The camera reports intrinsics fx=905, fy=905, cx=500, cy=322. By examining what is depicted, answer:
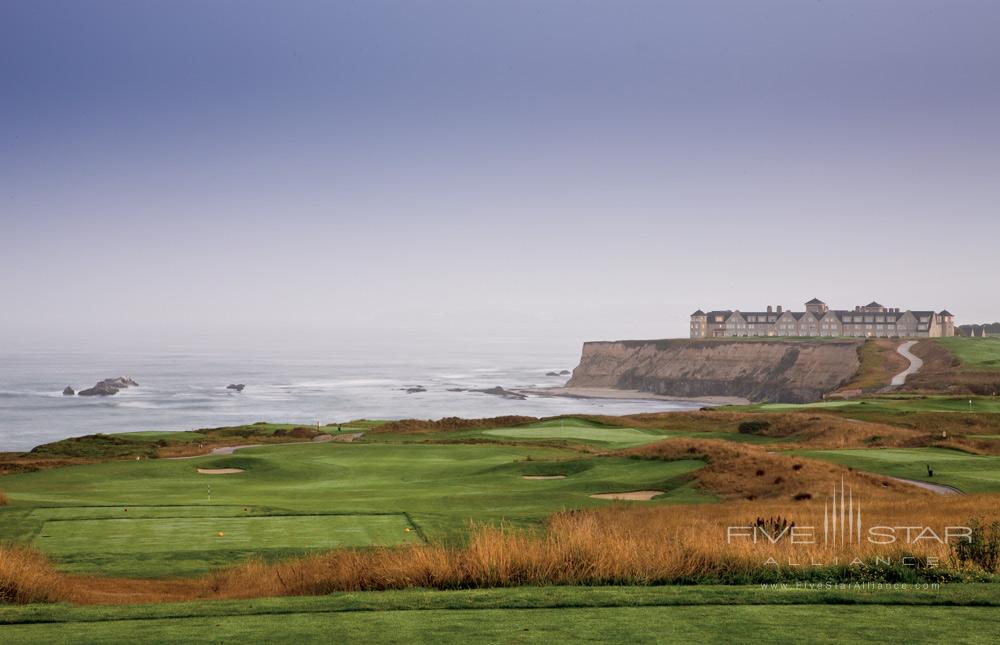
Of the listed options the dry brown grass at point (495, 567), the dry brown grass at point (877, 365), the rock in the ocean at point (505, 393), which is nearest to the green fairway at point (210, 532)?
the dry brown grass at point (495, 567)

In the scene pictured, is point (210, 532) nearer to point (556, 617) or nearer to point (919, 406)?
point (556, 617)

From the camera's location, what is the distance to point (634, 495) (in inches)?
1029

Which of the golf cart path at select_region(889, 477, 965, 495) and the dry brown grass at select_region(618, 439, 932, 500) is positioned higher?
the dry brown grass at select_region(618, 439, 932, 500)

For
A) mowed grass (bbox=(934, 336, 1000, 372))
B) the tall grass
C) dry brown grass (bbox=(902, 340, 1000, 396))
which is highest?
mowed grass (bbox=(934, 336, 1000, 372))

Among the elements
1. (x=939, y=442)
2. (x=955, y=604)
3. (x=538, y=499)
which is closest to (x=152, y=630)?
(x=955, y=604)

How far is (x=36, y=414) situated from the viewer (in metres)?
111

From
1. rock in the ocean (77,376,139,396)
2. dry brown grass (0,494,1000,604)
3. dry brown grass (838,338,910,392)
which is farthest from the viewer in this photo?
rock in the ocean (77,376,139,396)

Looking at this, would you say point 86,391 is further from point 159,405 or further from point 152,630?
Answer: point 152,630

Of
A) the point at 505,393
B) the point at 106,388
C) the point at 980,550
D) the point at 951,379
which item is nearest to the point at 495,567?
the point at 980,550

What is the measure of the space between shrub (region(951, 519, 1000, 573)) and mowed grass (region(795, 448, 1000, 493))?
43.8ft

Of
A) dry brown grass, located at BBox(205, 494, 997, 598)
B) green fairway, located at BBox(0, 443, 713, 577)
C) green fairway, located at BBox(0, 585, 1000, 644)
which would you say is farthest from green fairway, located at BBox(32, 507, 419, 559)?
green fairway, located at BBox(0, 585, 1000, 644)

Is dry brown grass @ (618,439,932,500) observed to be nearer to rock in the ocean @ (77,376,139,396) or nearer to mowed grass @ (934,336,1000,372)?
mowed grass @ (934,336,1000,372)

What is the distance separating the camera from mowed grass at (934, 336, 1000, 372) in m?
94.9

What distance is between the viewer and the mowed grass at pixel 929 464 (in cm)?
2648
